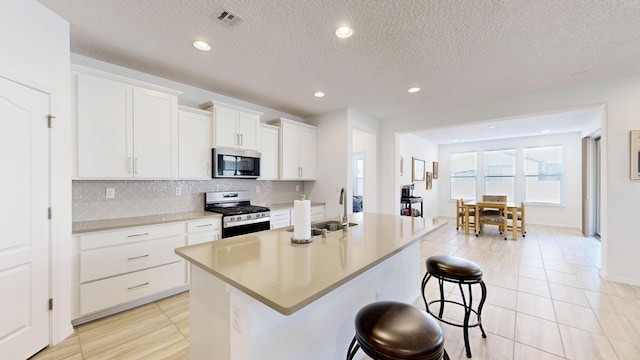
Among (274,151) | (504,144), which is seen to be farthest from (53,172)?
(504,144)

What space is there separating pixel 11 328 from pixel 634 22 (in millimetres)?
5272

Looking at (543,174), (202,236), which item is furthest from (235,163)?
(543,174)

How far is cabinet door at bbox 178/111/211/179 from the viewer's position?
3020 millimetres

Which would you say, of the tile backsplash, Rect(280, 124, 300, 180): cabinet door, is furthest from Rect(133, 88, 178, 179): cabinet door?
Rect(280, 124, 300, 180): cabinet door

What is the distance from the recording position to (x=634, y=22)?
2.00 meters

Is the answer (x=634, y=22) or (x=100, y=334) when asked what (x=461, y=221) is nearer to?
(x=634, y=22)

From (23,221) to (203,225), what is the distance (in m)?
1.41

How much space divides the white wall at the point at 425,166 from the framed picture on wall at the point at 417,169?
8 cm

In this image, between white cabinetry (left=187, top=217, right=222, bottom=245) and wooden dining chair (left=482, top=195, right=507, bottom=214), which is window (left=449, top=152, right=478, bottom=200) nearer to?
wooden dining chair (left=482, top=195, right=507, bottom=214)

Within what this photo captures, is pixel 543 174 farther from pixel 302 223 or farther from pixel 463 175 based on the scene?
pixel 302 223

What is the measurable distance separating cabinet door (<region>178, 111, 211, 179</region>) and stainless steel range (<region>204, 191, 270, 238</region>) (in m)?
0.45

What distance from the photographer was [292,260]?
1366 mm

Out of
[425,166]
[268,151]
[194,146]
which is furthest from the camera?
[425,166]

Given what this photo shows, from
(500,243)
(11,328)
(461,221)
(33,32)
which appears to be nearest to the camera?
(11,328)
